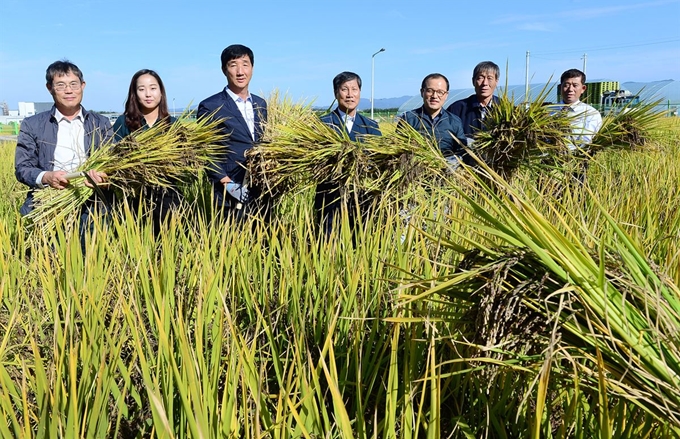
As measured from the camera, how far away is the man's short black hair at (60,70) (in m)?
2.89

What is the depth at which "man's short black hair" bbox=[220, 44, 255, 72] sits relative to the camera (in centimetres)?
318

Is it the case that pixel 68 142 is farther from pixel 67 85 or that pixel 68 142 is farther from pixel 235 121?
pixel 235 121

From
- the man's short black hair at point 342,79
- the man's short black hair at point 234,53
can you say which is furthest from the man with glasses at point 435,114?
the man's short black hair at point 234,53

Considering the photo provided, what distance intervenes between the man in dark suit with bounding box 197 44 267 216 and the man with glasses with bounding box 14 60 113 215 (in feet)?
1.92

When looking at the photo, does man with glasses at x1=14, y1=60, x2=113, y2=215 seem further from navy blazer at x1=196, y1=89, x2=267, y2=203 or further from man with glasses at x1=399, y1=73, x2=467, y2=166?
man with glasses at x1=399, y1=73, x2=467, y2=166

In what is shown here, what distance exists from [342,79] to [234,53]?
639mm

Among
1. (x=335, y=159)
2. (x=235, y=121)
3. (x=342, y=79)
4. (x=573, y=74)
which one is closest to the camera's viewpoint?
(x=335, y=159)

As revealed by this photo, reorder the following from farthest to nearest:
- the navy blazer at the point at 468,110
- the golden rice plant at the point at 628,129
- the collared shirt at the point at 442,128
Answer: the navy blazer at the point at 468,110 → the golden rice plant at the point at 628,129 → the collared shirt at the point at 442,128

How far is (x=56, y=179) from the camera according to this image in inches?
102

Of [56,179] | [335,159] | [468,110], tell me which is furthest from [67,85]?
[468,110]

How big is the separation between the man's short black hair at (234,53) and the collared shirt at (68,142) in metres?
0.84

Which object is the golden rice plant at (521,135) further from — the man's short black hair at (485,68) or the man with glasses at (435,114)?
the man's short black hair at (485,68)

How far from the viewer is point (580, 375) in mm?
966

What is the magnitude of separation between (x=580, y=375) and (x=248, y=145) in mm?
2402
